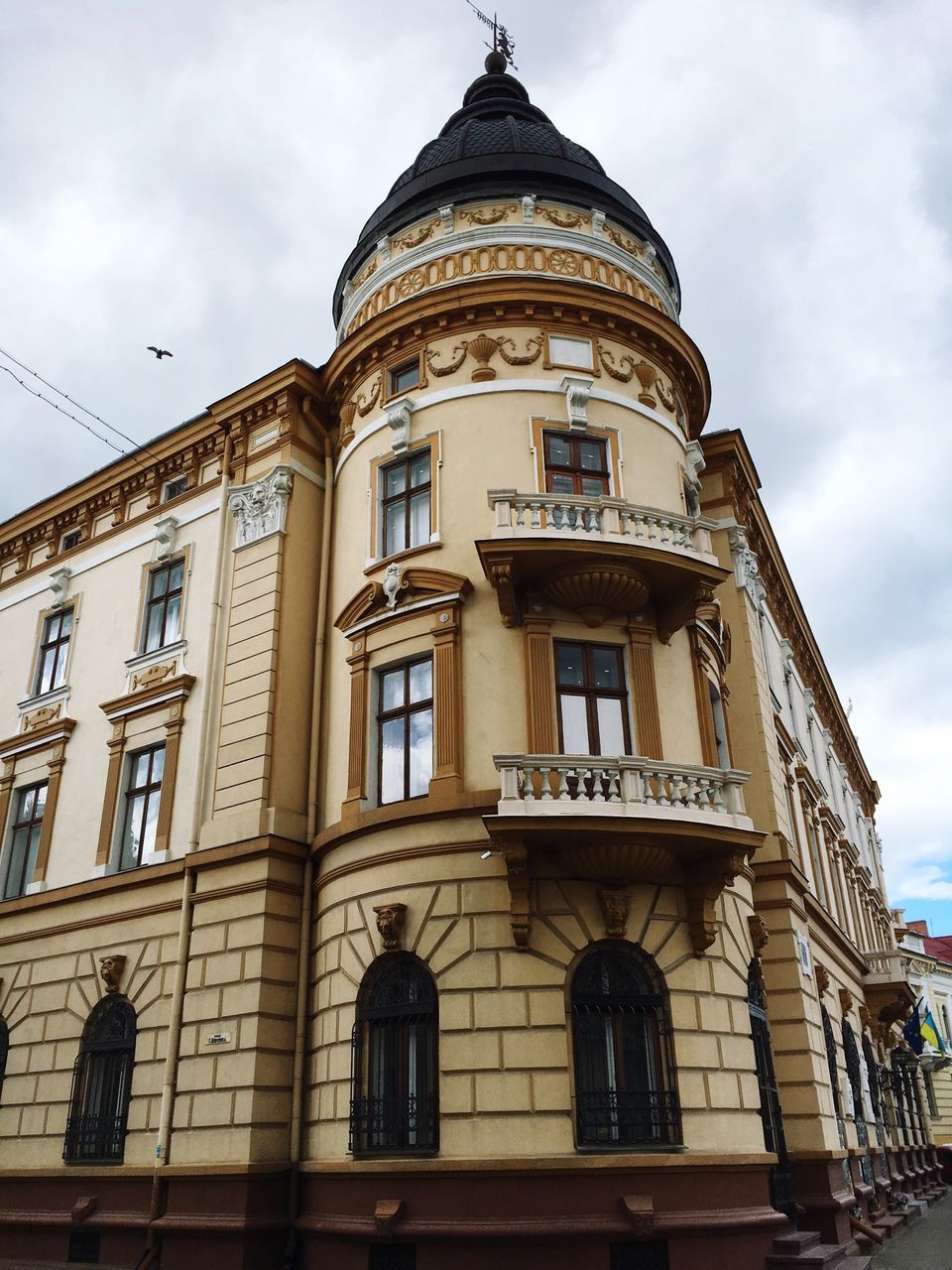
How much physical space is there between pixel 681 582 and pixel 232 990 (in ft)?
32.9

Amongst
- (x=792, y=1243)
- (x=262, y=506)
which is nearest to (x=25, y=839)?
(x=262, y=506)

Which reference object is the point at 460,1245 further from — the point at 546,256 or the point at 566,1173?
the point at 546,256

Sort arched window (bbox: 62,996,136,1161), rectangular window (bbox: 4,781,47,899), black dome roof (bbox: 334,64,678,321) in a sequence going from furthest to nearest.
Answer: rectangular window (bbox: 4,781,47,899) < black dome roof (bbox: 334,64,678,321) < arched window (bbox: 62,996,136,1161)

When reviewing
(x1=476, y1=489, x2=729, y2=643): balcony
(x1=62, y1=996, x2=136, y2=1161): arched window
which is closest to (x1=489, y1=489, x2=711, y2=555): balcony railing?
(x1=476, y1=489, x2=729, y2=643): balcony

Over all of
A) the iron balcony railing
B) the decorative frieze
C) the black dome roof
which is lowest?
the iron balcony railing

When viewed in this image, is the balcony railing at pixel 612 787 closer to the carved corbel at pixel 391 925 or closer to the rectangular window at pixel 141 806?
the carved corbel at pixel 391 925

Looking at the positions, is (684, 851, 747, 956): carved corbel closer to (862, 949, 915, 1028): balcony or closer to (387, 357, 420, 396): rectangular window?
(387, 357, 420, 396): rectangular window

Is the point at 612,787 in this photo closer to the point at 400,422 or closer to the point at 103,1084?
the point at 400,422

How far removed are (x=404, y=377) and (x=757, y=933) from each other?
12.2 metres

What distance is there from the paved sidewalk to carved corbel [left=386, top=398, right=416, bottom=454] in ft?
51.9

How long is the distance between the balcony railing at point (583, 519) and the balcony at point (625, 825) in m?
3.79

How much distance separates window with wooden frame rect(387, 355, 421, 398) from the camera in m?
20.6

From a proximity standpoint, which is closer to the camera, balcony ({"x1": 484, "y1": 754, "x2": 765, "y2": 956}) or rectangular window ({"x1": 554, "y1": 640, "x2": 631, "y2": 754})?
balcony ({"x1": 484, "y1": 754, "x2": 765, "y2": 956})

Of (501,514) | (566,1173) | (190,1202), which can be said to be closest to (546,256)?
(501,514)
